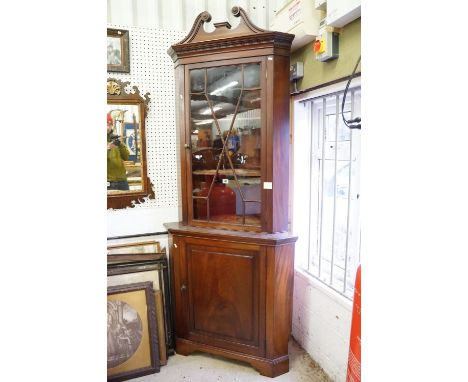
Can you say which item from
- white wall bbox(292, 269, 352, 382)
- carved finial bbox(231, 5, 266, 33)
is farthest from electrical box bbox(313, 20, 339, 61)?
white wall bbox(292, 269, 352, 382)

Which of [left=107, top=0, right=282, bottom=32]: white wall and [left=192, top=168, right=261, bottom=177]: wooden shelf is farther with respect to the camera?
→ [left=107, top=0, right=282, bottom=32]: white wall

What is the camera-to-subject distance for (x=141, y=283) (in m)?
2.30

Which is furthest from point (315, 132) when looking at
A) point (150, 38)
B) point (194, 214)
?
→ point (150, 38)

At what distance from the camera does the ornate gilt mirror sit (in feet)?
7.72

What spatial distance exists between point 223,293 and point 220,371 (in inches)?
20.8

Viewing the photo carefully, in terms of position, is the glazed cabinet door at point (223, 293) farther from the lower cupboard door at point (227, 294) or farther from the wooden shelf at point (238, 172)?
the wooden shelf at point (238, 172)

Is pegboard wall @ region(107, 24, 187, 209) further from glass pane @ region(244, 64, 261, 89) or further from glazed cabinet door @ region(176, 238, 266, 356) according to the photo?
glass pane @ region(244, 64, 261, 89)

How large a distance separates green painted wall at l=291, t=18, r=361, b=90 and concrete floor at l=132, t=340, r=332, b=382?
1823 mm

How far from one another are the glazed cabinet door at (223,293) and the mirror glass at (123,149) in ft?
1.94

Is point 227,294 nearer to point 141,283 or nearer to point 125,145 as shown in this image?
point 141,283

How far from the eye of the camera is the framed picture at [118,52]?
2.29m

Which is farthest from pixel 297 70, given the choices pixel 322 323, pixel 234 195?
pixel 322 323
